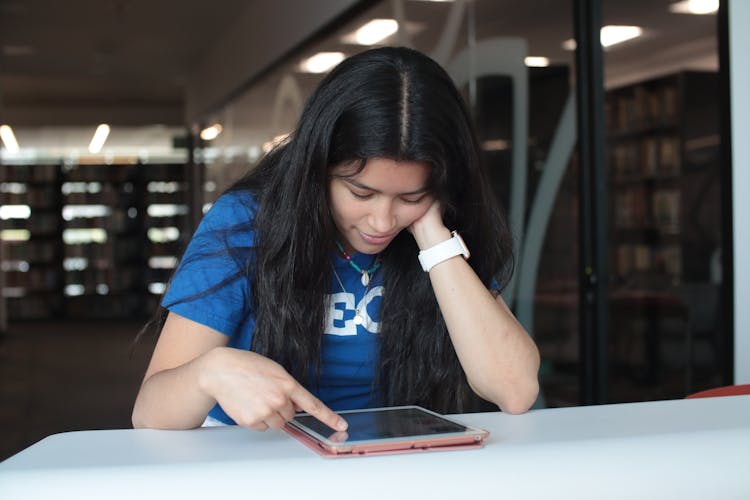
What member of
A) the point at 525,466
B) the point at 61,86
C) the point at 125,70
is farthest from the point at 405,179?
the point at 61,86

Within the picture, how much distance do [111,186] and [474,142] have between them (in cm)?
1387


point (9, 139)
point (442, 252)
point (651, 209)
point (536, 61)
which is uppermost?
point (9, 139)

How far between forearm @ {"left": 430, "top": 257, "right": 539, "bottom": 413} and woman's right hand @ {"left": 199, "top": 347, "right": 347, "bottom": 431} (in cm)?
40

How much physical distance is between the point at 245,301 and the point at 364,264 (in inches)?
9.1

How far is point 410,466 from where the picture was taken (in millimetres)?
815

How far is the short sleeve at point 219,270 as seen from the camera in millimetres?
1259

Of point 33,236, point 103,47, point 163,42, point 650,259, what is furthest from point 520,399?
point 33,236

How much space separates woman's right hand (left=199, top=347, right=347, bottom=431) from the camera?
3.08 feet

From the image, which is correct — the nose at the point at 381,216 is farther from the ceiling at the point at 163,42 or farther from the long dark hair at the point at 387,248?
the ceiling at the point at 163,42

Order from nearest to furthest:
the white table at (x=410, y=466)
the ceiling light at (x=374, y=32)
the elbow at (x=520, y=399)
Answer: the white table at (x=410, y=466) < the elbow at (x=520, y=399) < the ceiling light at (x=374, y=32)

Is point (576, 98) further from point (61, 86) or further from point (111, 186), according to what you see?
point (111, 186)

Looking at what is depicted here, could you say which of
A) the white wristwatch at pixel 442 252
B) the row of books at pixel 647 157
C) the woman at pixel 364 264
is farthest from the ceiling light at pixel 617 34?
the white wristwatch at pixel 442 252

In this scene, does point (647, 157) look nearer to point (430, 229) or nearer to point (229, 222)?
point (430, 229)

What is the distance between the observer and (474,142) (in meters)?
1.38
